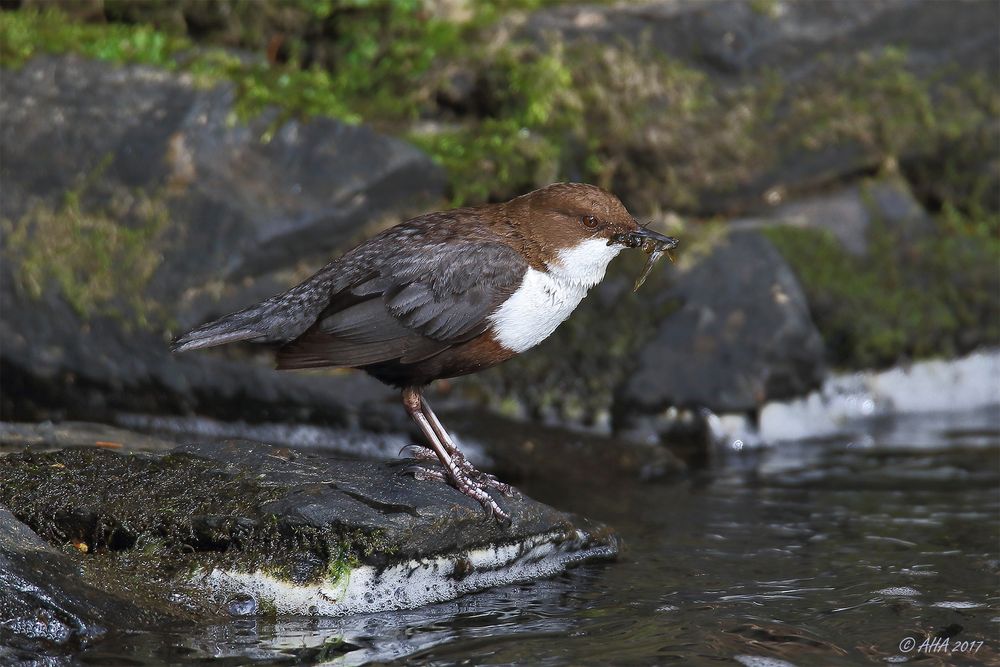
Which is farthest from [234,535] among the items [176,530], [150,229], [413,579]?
[150,229]

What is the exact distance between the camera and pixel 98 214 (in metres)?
6.30

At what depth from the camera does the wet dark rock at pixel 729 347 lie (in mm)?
6805

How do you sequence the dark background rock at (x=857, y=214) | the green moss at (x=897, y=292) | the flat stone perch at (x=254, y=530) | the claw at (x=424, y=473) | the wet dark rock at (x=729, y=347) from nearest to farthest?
the flat stone perch at (x=254, y=530) < the claw at (x=424, y=473) < the wet dark rock at (x=729, y=347) < the green moss at (x=897, y=292) < the dark background rock at (x=857, y=214)

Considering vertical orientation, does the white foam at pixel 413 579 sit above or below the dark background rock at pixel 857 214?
below

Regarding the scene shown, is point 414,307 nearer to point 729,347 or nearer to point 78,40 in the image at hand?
point 729,347

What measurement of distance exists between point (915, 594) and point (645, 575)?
967mm

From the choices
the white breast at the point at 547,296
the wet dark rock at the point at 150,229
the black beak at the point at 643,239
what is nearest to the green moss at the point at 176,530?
the white breast at the point at 547,296

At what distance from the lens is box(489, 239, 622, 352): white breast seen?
4.32 metres

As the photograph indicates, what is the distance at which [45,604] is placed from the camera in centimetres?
350

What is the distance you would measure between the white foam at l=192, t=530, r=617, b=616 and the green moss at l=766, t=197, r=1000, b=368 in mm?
3277

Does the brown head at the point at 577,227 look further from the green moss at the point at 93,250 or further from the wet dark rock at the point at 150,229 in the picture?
the green moss at the point at 93,250

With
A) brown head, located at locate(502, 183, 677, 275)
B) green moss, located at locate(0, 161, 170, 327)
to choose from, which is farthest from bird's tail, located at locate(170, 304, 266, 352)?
green moss, located at locate(0, 161, 170, 327)

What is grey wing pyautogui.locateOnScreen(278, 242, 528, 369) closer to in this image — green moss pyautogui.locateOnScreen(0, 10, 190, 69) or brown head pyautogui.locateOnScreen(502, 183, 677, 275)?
brown head pyautogui.locateOnScreen(502, 183, 677, 275)

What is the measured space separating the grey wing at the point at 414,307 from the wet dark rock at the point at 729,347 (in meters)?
2.60
